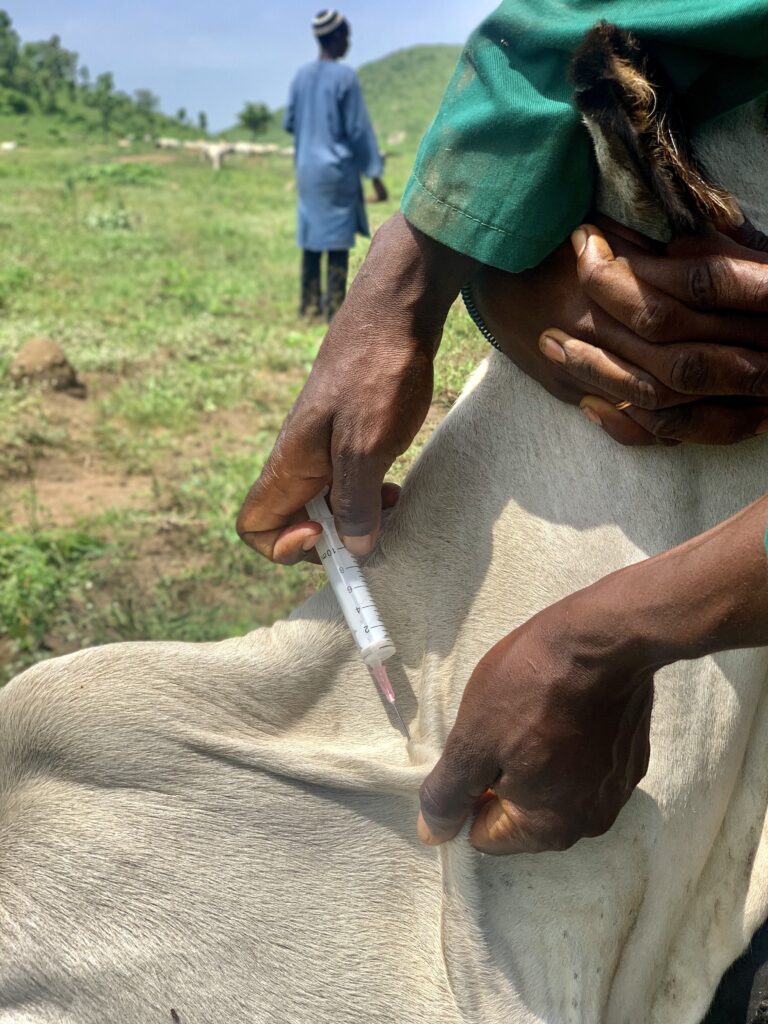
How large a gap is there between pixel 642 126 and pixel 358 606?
66cm

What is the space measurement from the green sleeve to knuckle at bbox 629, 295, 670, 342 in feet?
0.53

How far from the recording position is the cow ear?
1.12 meters

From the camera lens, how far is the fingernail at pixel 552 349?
1.29m

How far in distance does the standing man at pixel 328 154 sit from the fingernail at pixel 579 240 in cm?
670

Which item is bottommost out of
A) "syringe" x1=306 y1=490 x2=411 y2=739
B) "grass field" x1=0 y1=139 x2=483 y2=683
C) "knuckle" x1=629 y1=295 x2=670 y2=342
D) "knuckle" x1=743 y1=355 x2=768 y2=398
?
"grass field" x1=0 y1=139 x2=483 y2=683

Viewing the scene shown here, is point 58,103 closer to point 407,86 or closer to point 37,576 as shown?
point 407,86

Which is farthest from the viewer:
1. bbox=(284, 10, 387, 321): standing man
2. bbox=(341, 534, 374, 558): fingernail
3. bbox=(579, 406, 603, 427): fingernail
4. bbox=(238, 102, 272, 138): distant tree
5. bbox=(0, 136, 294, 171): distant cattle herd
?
bbox=(238, 102, 272, 138): distant tree

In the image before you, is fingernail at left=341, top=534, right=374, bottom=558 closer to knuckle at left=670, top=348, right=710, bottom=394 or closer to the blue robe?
knuckle at left=670, top=348, right=710, bottom=394

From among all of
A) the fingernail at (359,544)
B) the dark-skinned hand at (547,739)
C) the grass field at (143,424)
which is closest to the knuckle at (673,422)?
the dark-skinned hand at (547,739)

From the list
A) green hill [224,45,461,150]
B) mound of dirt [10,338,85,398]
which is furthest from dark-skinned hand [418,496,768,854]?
green hill [224,45,461,150]

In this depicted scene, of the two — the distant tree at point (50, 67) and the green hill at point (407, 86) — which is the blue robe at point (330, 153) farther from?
the distant tree at point (50, 67)

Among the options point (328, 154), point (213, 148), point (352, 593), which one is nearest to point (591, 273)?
point (352, 593)

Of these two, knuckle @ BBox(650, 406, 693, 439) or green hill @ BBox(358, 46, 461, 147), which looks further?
green hill @ BBox(358, 46, 461, 147)

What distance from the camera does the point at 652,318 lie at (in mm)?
1195
